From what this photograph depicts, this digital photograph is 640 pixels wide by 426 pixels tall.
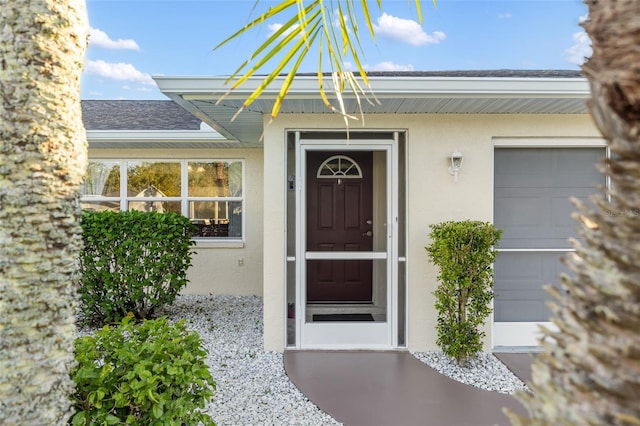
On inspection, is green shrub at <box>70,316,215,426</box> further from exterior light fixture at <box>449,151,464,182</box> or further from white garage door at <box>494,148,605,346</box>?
white garage door at <box>494,148,605,346</box>

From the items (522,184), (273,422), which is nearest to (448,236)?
(522,184)

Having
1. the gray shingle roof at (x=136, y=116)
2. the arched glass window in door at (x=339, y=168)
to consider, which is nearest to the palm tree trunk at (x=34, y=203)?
the arched glass window in door at (x=339, y=168)

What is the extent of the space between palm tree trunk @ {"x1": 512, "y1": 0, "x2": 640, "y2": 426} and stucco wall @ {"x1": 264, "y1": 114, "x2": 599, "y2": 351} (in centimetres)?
427

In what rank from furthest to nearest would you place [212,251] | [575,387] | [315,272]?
1. [212,251]
2. [315,272]
3. [575,387]

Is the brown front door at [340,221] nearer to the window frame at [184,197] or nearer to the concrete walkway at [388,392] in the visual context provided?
the concrete walkway at [388,392]

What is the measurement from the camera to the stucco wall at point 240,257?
8.80m

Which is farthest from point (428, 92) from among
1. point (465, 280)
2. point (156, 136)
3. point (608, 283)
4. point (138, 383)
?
point (156, 136)

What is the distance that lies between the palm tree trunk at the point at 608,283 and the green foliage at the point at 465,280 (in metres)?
3.79

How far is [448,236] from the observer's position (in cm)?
465

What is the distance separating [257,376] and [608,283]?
4144 millimetres

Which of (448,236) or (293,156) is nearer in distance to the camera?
(448,236)

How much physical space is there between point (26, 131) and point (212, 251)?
7.35 meters

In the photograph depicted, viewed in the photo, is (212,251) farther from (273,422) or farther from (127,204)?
(273,422)

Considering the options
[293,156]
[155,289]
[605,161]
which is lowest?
[155,289]
